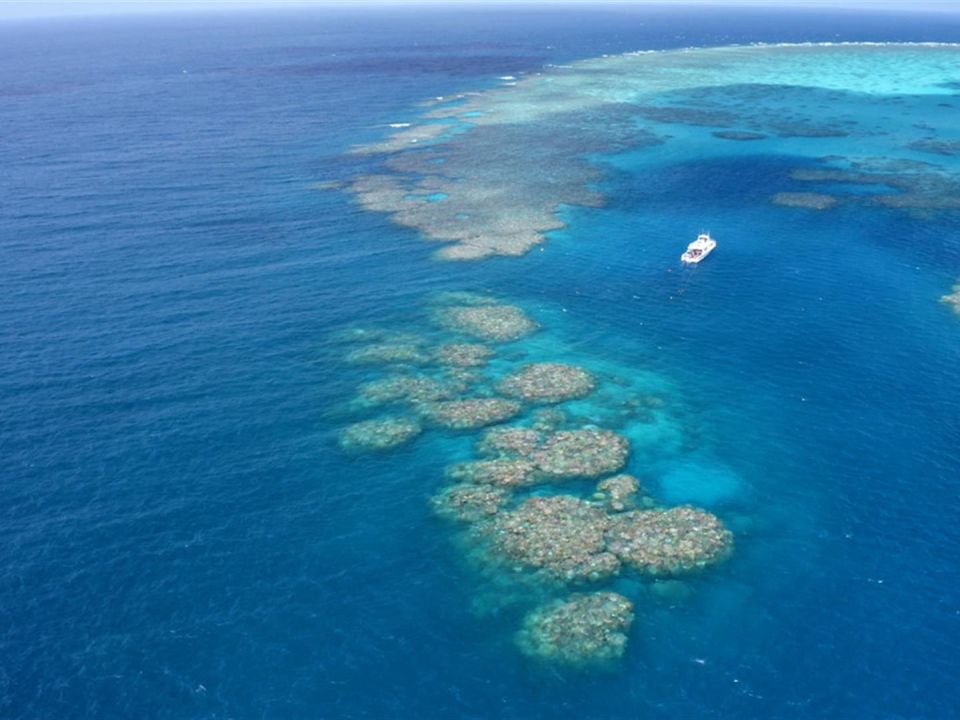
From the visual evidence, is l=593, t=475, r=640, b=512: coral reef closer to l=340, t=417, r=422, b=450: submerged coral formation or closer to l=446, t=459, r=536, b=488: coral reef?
l=446, t=459, r=536, b=488: coral reef

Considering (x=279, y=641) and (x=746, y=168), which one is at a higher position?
(x=746, y=168)

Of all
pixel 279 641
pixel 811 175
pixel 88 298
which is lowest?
pixel 279 641

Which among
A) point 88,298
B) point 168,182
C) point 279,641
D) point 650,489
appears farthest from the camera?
point 168,182

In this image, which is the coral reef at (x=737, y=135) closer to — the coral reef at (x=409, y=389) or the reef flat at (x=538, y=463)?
the reef flat at (x=538, y=463)

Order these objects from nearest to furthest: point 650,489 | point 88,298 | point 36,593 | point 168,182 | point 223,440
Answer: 1. point 36,593
2. point 650,489
3. point 223,440
4. point 88,298
5. point 168,182

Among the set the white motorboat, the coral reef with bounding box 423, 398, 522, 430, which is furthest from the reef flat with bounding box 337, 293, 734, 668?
the white motorboat

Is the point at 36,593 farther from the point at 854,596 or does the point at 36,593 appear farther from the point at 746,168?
the point at 746,168

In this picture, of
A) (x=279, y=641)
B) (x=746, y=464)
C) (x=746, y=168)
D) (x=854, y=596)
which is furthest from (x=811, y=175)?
(x=279, y=641)
